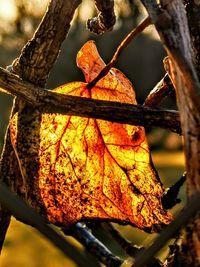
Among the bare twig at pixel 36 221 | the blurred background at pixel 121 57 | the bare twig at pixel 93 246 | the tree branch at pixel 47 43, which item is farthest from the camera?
the blurred background at pixel 121 57

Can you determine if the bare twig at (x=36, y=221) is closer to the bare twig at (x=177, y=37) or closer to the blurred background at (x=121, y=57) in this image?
the bare twig at (x=177, y=37)

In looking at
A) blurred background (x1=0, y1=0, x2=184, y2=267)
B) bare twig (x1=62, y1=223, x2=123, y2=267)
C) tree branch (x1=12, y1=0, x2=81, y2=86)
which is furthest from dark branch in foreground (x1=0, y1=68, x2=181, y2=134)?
blurred background (x1=0, y1=0, x2=184, y2=267)

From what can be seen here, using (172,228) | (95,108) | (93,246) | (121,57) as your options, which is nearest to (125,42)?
(95,108)

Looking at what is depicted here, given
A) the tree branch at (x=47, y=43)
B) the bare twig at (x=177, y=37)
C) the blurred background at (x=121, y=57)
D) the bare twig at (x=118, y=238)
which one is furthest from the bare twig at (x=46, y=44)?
the blurred background at (x=121, y=57)

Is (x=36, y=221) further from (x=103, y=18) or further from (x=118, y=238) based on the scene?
(x=118, y=238)

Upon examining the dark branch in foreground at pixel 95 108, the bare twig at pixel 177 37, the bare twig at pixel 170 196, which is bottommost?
the bare twig at pixel 170 196

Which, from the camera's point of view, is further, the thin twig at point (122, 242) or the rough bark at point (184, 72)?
the thin twig at point (122, 242)

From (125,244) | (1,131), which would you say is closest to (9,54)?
(1,131)
